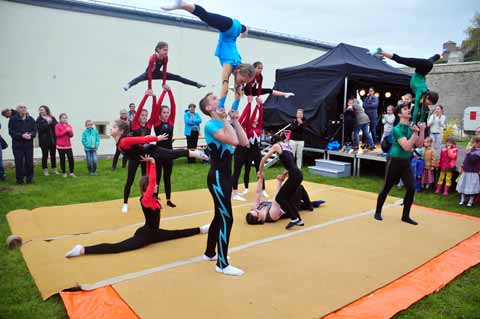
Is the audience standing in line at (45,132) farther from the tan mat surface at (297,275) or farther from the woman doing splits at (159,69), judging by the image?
the tan mat surface at (297,275)

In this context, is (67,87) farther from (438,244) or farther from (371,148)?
(438,244)

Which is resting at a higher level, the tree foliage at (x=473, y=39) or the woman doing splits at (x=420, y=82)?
the tree foliage at (x=473, y=39)

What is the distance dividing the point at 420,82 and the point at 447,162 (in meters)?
3.28

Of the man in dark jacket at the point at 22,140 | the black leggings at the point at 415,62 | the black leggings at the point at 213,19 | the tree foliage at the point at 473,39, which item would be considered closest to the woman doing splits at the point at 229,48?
the black leggings at the point at 213,19

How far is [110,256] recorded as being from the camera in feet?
13.0

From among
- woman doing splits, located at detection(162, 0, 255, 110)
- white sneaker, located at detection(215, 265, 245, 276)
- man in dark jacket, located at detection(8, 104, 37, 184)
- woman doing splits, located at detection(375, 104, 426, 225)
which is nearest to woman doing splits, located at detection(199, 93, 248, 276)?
white sneaker, located at detection(215, 265, 245, 276)

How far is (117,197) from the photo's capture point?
6859mm

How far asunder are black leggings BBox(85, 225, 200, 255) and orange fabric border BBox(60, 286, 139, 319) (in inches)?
32.6

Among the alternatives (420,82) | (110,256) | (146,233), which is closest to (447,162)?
(420,82)

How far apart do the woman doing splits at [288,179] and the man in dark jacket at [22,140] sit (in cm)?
559

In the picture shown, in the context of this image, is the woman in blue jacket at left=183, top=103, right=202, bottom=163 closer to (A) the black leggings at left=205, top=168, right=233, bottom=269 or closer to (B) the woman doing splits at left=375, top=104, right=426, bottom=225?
(B) the woman doing splits at left=375, top=104, right=426, bottom=225

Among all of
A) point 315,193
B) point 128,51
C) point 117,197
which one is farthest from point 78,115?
point 315,193

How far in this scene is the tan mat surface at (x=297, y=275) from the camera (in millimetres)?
2955

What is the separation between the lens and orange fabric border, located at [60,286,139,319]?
283 centimetres
